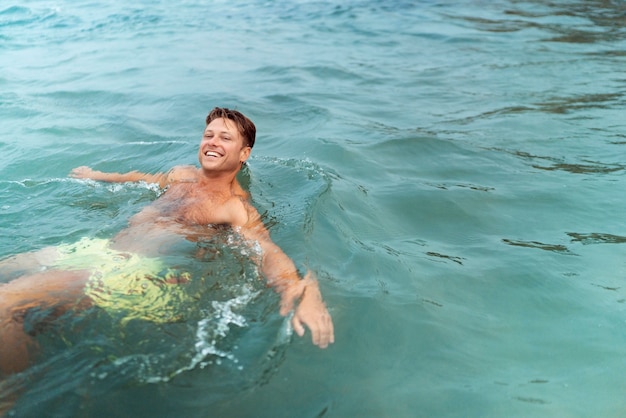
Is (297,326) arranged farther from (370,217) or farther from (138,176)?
(138,176)

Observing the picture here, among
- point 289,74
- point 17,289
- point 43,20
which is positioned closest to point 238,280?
point 17,289

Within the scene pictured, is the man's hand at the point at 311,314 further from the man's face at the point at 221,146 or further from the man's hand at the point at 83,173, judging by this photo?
the man's hand at the point at 83,173

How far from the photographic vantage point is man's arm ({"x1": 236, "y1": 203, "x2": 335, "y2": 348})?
3.23 meters

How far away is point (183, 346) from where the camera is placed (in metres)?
3.09

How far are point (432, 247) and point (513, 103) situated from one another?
13.8 feet

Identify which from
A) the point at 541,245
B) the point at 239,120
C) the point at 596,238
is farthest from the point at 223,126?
the point at 596,238

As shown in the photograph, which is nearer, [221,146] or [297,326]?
[297,326]

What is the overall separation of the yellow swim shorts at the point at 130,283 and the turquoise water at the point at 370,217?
0.44 feet

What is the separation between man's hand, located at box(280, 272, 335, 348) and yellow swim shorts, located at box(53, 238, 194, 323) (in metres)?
0.61

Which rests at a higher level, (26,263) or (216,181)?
(216,181)

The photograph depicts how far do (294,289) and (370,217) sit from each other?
1.42m

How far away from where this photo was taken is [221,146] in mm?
4602

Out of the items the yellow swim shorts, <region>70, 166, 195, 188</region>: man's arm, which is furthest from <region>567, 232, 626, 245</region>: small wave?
<region>70, 166, 195, 188</region>: man's arm

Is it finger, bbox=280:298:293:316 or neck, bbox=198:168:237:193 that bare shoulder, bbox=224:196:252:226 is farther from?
finger, bbox=280:298:293:316
